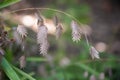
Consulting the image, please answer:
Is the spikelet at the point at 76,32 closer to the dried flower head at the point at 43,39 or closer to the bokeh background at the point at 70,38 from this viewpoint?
the dried flower head at the point at 43,39

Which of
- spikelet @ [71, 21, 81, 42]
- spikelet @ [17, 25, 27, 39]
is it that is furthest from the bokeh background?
spikelet @ [71, 21, 81, 42]

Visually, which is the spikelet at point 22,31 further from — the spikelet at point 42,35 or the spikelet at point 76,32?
the spikelet at point 76,32

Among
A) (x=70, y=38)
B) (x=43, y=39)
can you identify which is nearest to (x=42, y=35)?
(x=43, y=39)

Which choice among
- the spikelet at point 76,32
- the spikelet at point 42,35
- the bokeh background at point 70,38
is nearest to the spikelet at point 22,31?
the spikelet at point 42,35

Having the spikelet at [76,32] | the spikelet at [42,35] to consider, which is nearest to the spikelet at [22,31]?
the spikelet at [42,35]

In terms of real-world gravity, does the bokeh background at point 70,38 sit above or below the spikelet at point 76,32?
above

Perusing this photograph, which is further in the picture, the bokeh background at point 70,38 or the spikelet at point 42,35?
the bokeh background at point 70,38

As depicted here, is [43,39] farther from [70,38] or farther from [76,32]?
[70,38]

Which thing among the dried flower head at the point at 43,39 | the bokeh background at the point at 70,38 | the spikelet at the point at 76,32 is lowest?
the dried flower head at the point at 43,39

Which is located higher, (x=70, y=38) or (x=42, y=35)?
(x=70, y=38)

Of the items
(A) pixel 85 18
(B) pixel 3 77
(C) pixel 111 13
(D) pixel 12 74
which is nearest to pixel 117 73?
(B) pixel 3 77

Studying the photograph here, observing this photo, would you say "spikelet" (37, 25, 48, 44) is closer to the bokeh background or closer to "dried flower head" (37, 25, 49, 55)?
"dried flower head" (37, 25, 49, 55)
